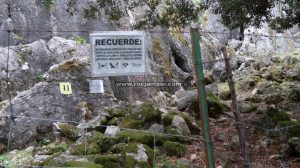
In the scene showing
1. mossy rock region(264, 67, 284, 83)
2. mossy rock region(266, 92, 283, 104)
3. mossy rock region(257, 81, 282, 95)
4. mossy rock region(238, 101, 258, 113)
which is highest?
mossy rock region(264, 67, 284, 83)

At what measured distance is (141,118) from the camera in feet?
26.7

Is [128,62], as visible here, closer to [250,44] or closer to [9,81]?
[9,81]

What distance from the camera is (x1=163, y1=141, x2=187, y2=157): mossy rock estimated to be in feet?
24.0

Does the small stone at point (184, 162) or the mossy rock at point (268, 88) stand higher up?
the mossy rock at point (268, 88)

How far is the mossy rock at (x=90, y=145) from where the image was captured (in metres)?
6.65

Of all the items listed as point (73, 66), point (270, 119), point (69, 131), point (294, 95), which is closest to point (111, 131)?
point (69, 131)

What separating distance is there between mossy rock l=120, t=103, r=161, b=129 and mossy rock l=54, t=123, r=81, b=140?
108cm

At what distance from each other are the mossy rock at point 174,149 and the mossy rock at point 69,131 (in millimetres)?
2157

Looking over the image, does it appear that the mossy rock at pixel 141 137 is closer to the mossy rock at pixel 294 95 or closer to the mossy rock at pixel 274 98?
the mossy rock at pixel 274 98

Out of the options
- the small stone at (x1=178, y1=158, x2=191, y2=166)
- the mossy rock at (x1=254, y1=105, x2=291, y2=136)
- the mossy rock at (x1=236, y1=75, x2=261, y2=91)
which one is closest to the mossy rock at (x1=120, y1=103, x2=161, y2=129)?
the small stone at (x1=178, y1=158, x2=191, y2=166)

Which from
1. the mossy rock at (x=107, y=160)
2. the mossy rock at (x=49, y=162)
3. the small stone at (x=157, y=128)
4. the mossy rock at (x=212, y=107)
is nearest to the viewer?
the mossy rock at (x=49, y=162)

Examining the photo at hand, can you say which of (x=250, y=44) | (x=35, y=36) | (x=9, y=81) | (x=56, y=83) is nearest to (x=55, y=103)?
(x=56, y=83)

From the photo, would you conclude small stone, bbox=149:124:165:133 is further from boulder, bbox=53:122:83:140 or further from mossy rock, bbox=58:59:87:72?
mossy rock, bbox=58:59:87:72

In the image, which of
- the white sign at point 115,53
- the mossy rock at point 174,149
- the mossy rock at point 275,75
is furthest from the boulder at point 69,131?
the mossy rock at point 275,75
